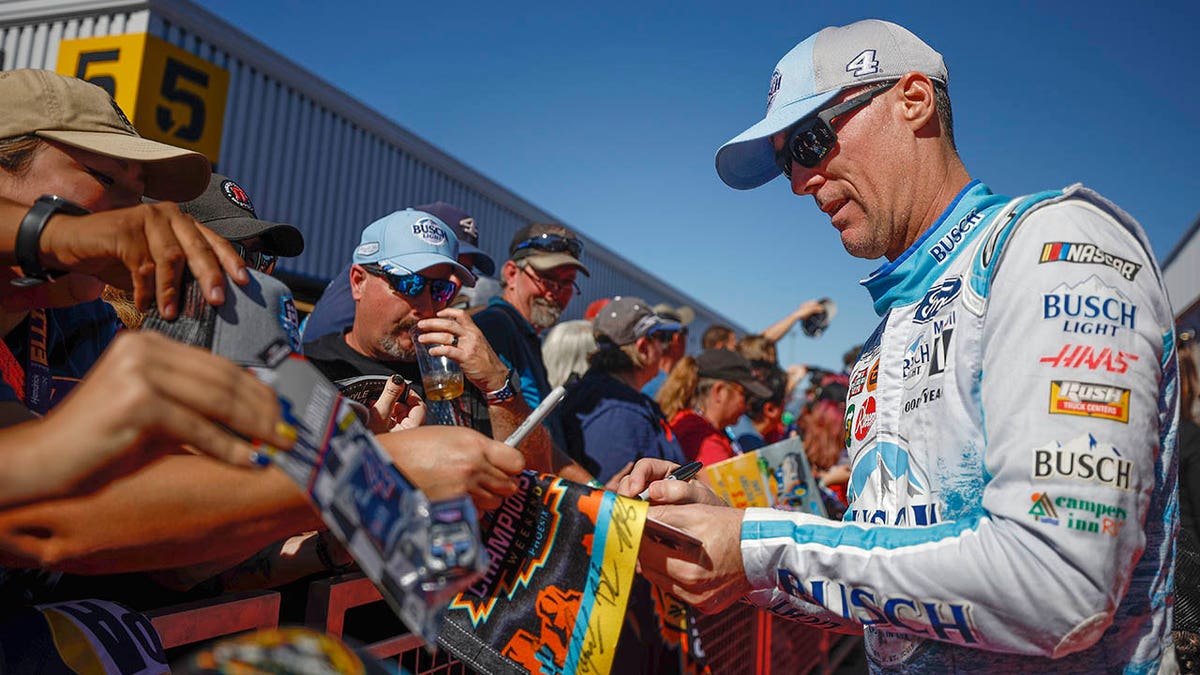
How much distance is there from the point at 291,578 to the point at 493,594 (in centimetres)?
88

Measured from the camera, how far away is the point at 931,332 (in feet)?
5.26

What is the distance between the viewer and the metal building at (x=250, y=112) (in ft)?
31.8

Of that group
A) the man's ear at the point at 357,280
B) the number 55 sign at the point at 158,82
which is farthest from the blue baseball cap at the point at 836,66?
the number 55 sign at the point at 158,82

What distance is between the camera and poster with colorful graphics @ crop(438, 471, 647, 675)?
1.54m

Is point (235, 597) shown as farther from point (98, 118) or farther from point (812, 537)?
point (812, 537)

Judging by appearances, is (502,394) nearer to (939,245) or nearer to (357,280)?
(357,280)

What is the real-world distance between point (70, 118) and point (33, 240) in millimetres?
648

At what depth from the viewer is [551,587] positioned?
1.54m

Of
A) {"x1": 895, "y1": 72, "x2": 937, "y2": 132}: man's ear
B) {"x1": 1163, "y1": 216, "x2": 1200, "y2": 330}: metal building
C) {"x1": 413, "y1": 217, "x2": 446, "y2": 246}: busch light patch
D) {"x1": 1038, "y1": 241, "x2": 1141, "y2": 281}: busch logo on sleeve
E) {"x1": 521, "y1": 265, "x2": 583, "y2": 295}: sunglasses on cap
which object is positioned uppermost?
{"x1": 1163, "y1": 216, "x2": 1200, "y2": 330}: metal building

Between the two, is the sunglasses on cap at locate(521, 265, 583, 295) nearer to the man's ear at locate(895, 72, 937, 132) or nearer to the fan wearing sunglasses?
the fan wearing sunglasses

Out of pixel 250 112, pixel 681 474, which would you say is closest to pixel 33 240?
pixel 681 474

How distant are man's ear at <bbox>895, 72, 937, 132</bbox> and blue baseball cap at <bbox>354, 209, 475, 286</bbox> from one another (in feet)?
6.94

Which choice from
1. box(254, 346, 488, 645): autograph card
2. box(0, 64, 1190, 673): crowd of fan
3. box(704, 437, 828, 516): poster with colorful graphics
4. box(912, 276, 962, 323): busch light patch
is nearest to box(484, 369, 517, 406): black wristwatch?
box(0, 64, 1190, 673): crowd of fan

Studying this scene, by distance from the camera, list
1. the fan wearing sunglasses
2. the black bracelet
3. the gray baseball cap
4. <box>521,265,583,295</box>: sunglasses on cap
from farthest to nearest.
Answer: <box>521,265,583,295</box>: sunglasses on cap < the fan wearing sunglasses < the black bracelet < the gray baseball cap
